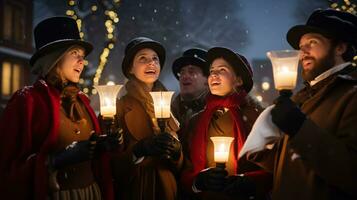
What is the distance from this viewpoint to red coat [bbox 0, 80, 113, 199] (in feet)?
12.6

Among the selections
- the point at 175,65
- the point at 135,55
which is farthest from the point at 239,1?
the point at 135,55

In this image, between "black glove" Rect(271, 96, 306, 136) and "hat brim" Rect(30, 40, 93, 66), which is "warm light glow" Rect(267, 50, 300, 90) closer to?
"black glove" Rect(271, 96, 306, 136)

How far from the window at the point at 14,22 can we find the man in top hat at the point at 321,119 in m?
20.3

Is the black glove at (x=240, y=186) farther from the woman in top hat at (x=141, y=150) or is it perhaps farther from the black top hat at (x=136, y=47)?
the black top hat at (x=136, y=47)

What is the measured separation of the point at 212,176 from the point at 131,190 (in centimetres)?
138

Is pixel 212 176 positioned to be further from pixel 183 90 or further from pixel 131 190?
pixel 183 90

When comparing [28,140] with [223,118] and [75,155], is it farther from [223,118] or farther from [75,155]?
[223,118]

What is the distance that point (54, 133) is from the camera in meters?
4.05

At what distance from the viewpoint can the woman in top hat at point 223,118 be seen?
4.76 m

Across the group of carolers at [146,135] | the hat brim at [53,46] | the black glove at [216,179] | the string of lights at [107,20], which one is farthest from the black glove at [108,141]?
the string of lights at [107,20]

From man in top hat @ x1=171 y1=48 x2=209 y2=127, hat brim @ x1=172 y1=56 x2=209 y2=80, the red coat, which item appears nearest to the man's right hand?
the red coat

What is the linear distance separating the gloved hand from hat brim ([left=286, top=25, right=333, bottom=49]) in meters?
1.76

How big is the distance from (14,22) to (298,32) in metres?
21.0

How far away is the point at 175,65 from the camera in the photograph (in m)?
Result: 7.32
